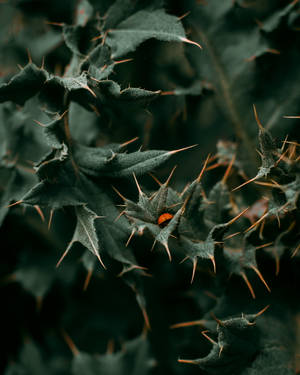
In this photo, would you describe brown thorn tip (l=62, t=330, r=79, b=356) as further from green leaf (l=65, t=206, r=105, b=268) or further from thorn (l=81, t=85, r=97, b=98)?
thorn (l=81, t=85, r=97, b=98)

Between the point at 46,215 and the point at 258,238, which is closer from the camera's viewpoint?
the point at 258,238

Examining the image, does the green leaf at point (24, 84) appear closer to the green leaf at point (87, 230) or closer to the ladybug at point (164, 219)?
the green leaf at point (87, 230)

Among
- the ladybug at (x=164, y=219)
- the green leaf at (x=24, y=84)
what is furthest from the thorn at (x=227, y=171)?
the green leaf at (x=24, y=84)

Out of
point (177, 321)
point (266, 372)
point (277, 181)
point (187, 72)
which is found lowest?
point (177, 321)

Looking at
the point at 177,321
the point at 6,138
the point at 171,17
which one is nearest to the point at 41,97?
the point at 6,138

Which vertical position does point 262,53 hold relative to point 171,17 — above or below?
below

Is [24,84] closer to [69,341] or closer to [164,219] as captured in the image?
[164,219]

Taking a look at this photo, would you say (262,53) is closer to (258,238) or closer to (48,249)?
(258,238)
